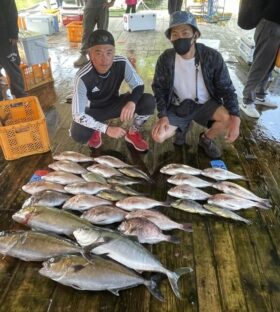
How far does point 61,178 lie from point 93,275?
111cm

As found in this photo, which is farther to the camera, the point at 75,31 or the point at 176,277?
the point at 75,31

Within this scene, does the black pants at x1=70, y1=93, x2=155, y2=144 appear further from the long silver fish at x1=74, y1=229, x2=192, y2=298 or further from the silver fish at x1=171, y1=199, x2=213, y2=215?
the long silver fish at x1=74, y1=229, x2=192, y2=298

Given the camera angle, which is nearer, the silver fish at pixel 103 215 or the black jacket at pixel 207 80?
the silver fish at pixel 103 215

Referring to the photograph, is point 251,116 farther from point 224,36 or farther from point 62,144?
point 224,36

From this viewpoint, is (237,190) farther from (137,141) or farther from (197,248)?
(137,141)

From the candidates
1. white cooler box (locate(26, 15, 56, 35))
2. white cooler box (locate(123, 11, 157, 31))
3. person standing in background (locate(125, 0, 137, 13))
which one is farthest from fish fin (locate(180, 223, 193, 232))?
person standing in background (locate(125, 0, 137, 13))

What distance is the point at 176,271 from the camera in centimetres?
185

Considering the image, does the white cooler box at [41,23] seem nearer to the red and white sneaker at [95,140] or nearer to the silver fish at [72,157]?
the red and white sneaker at [95,140]

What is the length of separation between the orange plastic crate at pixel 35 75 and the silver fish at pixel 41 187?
2918 millimetres

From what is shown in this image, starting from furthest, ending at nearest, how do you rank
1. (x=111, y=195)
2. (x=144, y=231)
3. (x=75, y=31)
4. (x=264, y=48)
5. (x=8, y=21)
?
1. (x=75, y=31)
2. (x=8, y=21)
3. (x=264, y=48)
4. (x=111, y=195)
5. (x=144, y=231)

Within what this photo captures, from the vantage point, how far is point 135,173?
281cm

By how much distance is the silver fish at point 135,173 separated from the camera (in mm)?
2797

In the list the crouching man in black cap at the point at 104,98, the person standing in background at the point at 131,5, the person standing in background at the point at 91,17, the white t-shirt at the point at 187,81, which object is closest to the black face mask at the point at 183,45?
the white t-shirt at the point at 187,81

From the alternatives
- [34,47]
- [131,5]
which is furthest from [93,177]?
[131,5]
